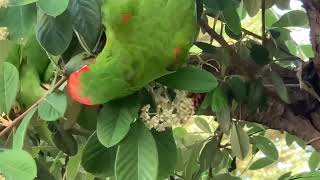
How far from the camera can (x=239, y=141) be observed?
92 centimetres

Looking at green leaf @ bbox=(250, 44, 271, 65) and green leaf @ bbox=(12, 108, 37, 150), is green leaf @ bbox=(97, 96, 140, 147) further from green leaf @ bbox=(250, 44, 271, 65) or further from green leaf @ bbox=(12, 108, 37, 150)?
green leaf @ bbox=(250, 44, 271, 65)

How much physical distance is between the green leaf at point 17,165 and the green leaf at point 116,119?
0.25ft

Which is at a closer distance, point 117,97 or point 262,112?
point 117,97

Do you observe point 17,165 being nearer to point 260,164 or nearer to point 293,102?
point 293,102

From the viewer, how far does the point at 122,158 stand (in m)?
0.56

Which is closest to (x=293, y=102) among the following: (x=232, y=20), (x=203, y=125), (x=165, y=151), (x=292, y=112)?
(x=292, y=112)

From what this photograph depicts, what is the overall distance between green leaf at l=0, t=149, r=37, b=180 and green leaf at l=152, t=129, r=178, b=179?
0.16 meters

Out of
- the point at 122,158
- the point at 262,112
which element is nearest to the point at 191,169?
the point at 262,112

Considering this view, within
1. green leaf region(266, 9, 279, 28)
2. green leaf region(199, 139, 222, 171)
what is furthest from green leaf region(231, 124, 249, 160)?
green leaf region(266, 9, 279, 28)

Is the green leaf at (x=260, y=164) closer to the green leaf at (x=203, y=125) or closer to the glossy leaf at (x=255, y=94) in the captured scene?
the green leaf at (x=203, y=125)

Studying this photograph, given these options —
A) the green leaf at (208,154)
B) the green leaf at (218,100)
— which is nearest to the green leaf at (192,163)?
the green leaf at (208,154)

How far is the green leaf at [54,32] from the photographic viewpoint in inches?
20.4

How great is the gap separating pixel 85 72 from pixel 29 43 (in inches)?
3.7

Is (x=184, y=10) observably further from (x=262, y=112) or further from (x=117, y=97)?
(x=262, y=112)
